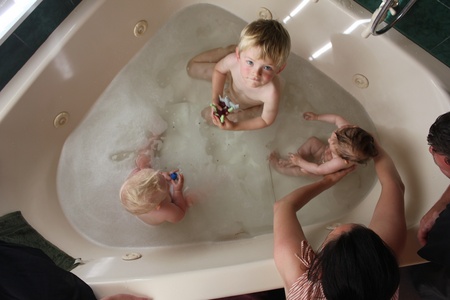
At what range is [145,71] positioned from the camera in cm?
156

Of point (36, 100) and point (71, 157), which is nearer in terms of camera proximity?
point (36, 100)

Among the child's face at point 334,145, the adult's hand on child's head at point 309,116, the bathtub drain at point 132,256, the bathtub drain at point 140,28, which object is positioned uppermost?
the bathtub drain at point 140,28

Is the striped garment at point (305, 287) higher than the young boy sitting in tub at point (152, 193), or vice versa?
the striped garment at point (305, 287)

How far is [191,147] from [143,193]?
1.43 feet

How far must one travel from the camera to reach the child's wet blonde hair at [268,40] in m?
1.09

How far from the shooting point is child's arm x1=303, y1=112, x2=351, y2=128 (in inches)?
53.9

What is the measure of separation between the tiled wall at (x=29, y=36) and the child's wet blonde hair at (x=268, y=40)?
0.62 m

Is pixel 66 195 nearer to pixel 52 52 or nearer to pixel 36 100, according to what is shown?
pixel 36 100

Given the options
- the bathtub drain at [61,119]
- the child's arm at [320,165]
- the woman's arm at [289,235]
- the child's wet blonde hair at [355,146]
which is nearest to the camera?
the woman's arm at [289,235]

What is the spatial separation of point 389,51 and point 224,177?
755mm

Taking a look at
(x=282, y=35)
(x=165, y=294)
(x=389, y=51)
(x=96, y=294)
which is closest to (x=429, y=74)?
(x=389, y=51)

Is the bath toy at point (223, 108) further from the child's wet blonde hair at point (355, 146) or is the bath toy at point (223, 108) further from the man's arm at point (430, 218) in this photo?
the man's arm at point (430, 218)

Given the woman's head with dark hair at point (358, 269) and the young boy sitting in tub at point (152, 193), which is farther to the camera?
the young boy sitting in tub at point (152, 193)

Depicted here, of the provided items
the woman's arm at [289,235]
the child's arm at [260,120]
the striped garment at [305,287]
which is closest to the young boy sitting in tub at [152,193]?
the child's arm at [260,120]
